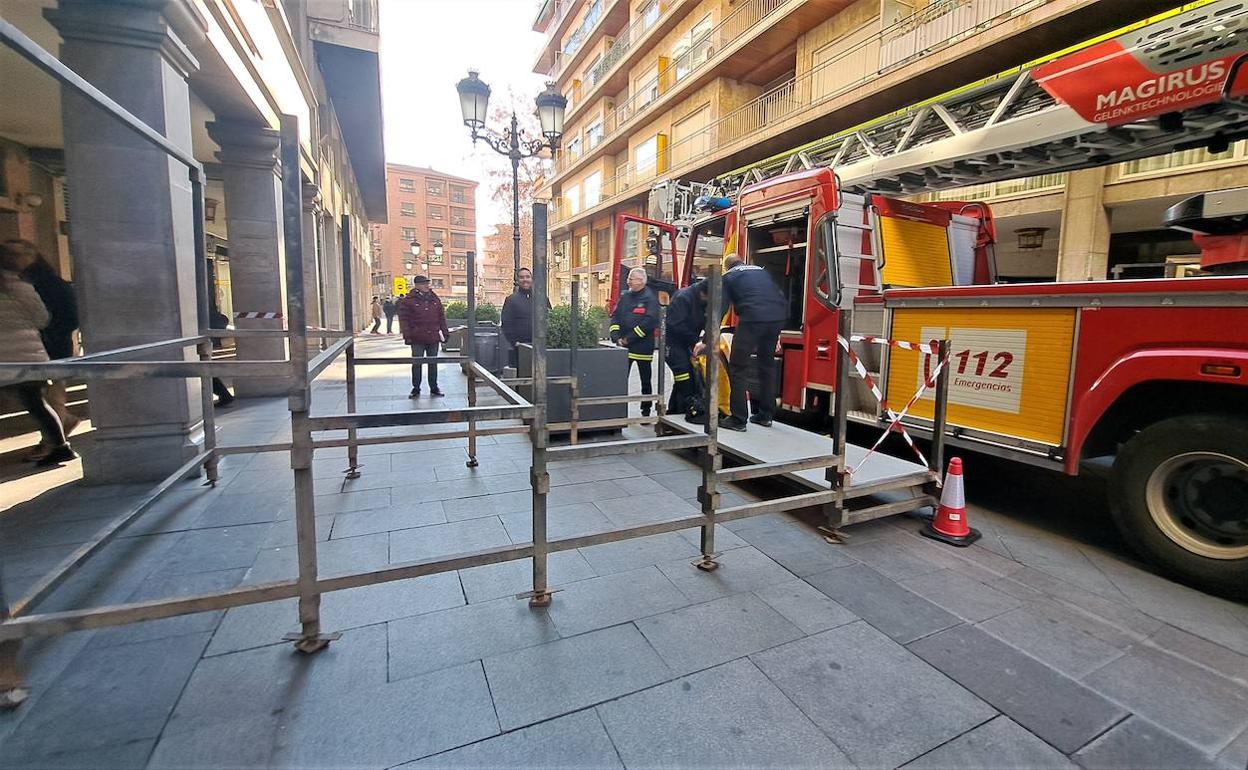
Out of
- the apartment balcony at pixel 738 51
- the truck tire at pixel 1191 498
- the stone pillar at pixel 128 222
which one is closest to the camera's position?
the truck tire at pixel 1191 498

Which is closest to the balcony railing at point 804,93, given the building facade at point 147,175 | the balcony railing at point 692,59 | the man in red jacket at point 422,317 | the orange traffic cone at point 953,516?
the balcony railing at point 692,59

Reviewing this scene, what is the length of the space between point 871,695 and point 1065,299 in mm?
3020

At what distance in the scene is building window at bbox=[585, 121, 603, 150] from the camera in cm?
3183

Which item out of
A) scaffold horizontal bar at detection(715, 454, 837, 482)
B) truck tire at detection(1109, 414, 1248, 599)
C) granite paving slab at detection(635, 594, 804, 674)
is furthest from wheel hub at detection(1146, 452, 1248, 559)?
granite paving slab at detection(635, 594, 804, 674)

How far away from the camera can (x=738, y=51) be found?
18.4 metres

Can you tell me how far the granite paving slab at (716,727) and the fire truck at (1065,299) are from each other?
2.05 m

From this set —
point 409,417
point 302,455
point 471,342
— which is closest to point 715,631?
point 409,417

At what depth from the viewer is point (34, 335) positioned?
4.79 meters

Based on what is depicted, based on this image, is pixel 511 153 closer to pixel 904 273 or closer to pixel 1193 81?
pixel 904 273

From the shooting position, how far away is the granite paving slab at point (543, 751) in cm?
184

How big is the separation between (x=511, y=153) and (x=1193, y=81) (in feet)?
32.3

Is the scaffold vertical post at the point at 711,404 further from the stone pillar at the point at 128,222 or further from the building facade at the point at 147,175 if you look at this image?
the stone pillar at the point at 128,222

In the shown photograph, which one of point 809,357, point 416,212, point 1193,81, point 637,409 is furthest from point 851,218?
point 416,212

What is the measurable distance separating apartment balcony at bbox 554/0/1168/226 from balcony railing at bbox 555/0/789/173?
92.6 inches
